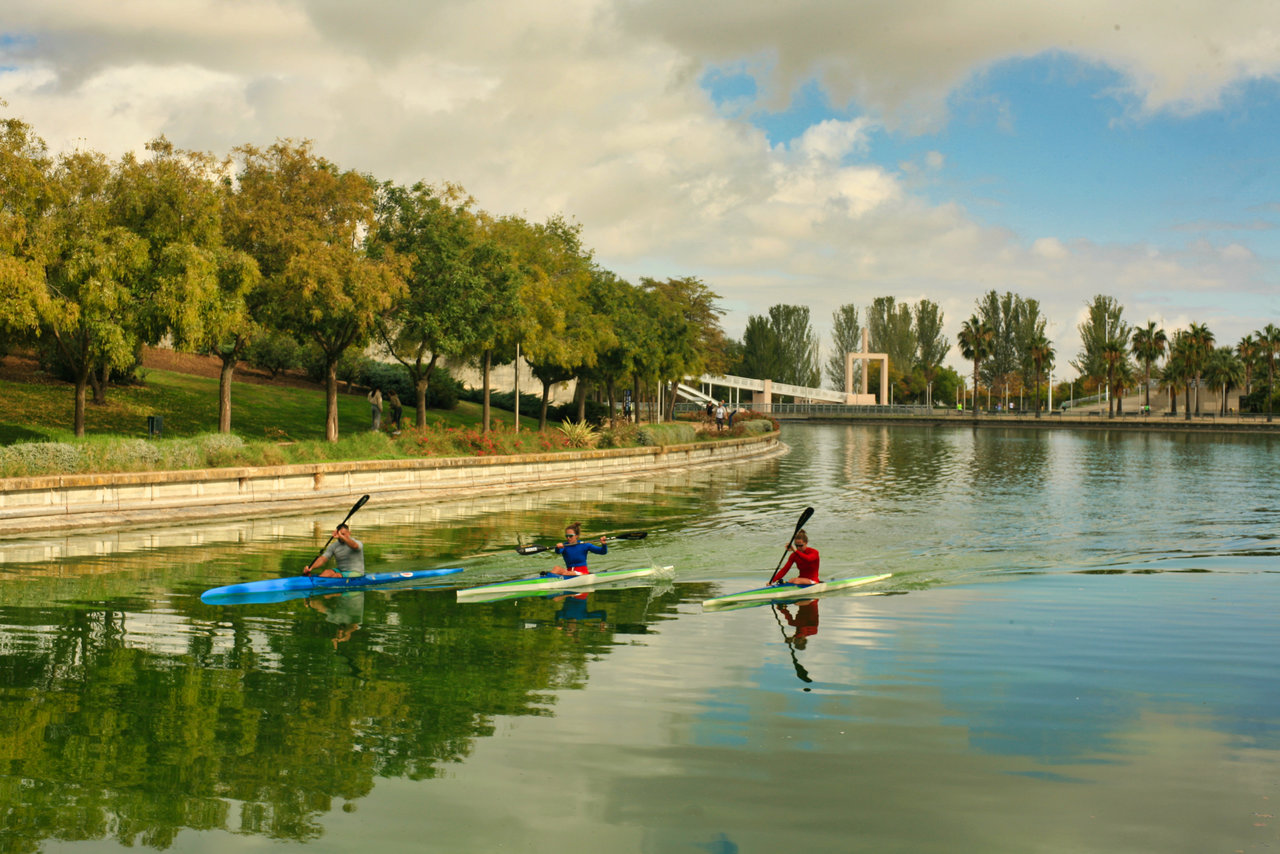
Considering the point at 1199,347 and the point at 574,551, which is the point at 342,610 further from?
the point at 1199,347

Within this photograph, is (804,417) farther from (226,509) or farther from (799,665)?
(799,665)

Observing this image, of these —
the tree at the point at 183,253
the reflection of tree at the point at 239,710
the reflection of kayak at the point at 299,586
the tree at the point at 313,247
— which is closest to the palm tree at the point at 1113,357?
the tree at the point at 313,247

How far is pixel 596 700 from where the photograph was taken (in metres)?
9.37

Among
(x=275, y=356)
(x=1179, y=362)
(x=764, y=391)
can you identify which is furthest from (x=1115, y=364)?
(x=275, y=356)

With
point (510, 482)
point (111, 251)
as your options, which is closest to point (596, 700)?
point (111, 251)

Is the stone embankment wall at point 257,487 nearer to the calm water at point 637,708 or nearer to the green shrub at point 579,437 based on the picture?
the calm water at point 637,708

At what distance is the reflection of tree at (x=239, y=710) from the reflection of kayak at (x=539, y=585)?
1.02 m

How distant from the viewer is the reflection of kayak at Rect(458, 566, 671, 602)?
566 inches

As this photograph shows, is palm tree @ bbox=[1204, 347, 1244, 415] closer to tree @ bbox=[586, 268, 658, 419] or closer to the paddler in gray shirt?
tree @ bbox=[586, 268, 658, 419]

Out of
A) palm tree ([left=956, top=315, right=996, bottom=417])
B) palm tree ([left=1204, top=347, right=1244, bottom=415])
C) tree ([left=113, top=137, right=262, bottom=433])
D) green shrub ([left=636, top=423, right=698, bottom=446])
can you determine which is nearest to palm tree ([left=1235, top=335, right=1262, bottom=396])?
palm tree ([left=1204, top=347, right=1244, bottom=415])

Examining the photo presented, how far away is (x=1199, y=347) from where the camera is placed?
100375 mm

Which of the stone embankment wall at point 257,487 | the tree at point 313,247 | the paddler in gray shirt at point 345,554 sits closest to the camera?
the paddler in gray shirt at point 345,554

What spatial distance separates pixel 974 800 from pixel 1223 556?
15570 mm

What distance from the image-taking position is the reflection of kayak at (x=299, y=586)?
44.5 ft
